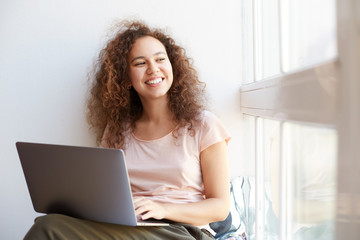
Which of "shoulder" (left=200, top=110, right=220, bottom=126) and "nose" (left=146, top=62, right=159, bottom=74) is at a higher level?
"nose" (left=146, top=62, right=159, bottom=74)

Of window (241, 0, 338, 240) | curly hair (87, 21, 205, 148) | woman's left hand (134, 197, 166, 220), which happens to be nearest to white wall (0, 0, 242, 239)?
curly hair (87, 21, 205, 148)

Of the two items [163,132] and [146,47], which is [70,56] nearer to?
[146,47]

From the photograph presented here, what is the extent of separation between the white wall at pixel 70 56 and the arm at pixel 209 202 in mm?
375

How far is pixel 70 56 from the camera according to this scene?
197 centimetres

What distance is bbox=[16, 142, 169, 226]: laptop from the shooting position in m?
1.20

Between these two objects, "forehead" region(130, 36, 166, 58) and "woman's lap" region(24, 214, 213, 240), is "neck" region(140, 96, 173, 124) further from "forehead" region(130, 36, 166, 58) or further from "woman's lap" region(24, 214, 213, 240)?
"woman's lap" region(24, 214, 213, 240)

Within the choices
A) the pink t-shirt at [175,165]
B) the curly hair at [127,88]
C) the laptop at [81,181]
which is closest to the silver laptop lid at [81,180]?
the laptop at [81,181]

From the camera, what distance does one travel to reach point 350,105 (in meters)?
0.66

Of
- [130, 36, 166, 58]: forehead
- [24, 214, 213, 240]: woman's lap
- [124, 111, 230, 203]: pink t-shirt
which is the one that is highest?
[130, 36, 166, 58]: forehead

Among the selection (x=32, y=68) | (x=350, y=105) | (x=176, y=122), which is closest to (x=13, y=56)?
(x=32, y=68)

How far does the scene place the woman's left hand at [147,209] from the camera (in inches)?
53.0

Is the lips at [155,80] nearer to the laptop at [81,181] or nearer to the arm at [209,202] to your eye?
the arm at [209,202]

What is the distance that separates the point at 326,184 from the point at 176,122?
94cm

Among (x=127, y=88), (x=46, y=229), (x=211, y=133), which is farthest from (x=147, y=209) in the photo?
(x=127, y=88)
